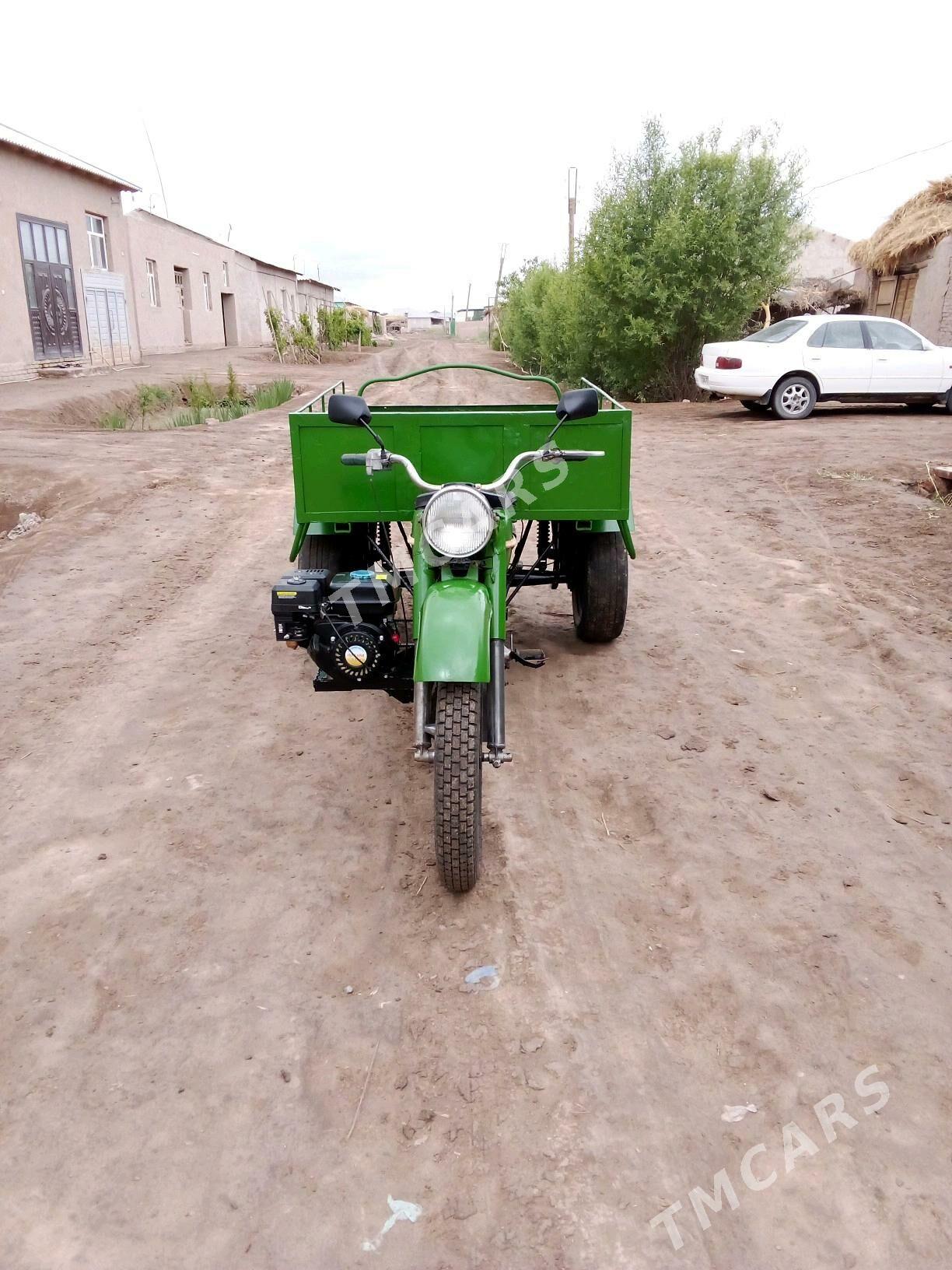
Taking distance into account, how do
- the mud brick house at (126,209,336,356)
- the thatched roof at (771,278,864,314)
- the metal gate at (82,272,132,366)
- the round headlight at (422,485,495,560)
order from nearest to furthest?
1. the round headlight at (422,485,495,560)
2. the thatched roof at (771,278,864,314)
3. the metal gate at (82,272,132,366)
4. the mud brick house at (126,209,336,356)

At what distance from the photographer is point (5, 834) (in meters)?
3.58

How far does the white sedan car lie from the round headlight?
11417 mm

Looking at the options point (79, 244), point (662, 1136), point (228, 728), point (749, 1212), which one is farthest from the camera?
point (79, 244)

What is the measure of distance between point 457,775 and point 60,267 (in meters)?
21.0

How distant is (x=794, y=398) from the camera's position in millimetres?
13680

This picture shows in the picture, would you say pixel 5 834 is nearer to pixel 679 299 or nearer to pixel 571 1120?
pixel 571 1120

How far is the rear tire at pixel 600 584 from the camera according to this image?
5.05m

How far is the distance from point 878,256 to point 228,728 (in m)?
19.5

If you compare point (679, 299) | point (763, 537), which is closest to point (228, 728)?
point (763, 537)

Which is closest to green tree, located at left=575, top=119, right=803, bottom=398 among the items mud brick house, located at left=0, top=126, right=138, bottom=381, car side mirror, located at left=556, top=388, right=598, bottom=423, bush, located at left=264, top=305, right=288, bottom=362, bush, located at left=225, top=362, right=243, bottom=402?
bush, located at left=225, top=362, right=243, bottom=402

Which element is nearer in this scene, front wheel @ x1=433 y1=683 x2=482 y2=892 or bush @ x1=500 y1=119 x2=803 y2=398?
front wheel @ x1=433 y1=683 x2=482 y2=892

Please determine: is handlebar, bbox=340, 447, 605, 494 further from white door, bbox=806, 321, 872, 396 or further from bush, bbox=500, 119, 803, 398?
bush, bbox=500, 119, 803, 398

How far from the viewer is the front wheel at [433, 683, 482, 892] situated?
9.85 ft

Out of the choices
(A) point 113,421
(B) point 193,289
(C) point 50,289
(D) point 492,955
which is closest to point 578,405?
(D) point 492,955
